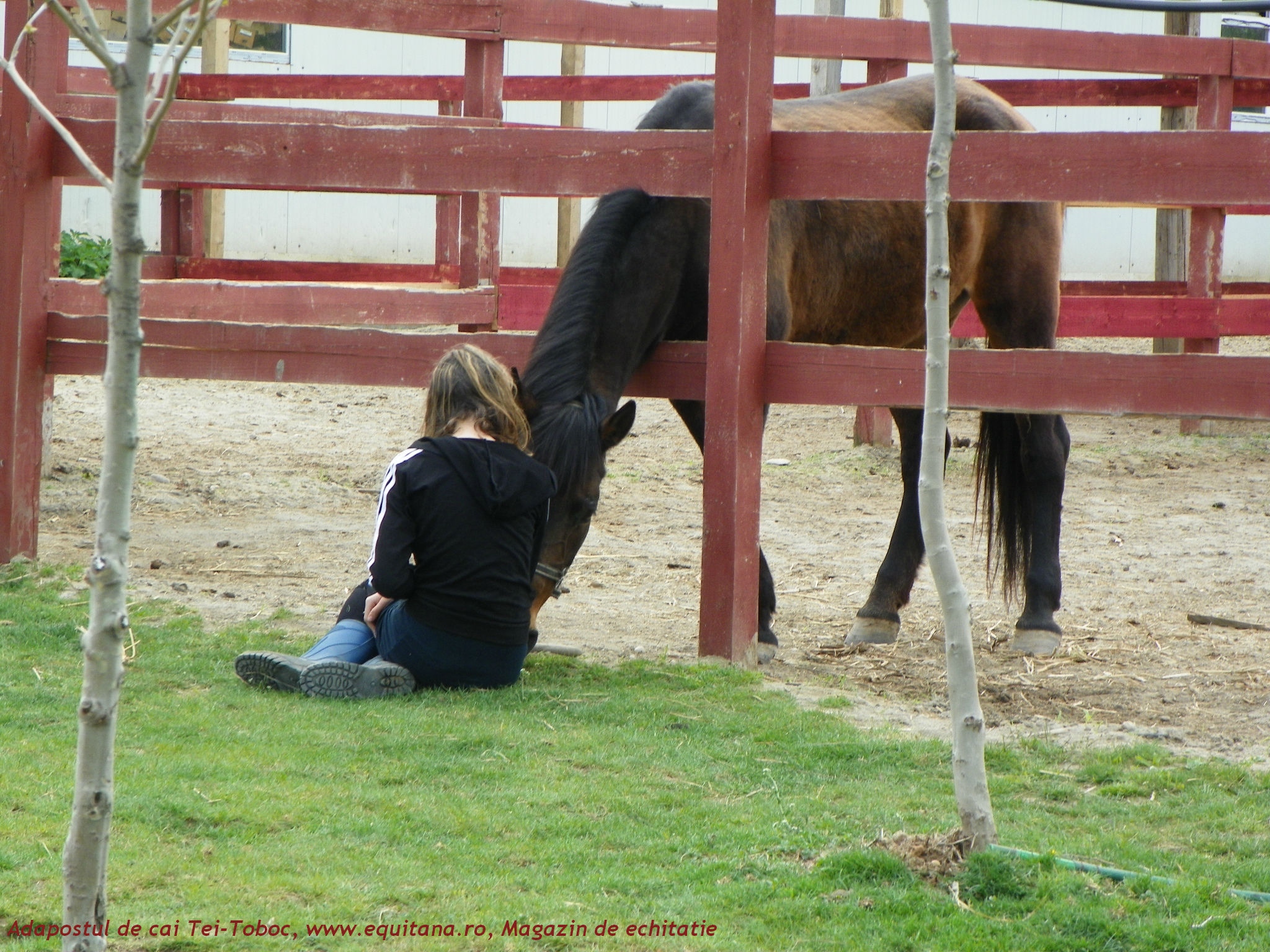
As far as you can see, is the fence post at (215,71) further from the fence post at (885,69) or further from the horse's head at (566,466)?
the horse's head at (566,466)

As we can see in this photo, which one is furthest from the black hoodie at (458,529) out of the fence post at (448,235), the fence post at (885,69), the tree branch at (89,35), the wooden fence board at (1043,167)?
the fence post at (885,69)

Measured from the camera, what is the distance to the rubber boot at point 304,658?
3.51 metres

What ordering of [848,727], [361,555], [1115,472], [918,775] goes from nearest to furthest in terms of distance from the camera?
[918,775], [848,727], [361,555], [1115,472]

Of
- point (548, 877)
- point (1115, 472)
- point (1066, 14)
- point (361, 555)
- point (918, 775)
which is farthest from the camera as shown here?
point (1066, 14)

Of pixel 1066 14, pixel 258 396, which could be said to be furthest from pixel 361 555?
pixel 1066 14

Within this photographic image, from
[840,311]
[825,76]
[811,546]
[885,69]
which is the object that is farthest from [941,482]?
[825,76]

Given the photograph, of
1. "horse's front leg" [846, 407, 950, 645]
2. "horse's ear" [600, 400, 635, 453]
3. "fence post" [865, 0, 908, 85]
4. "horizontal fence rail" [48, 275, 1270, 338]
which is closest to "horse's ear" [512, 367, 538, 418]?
"horse's ear" [600, 400, 635, 453]

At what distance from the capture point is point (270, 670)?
3.52 m

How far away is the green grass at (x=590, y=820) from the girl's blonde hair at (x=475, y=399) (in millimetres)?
686

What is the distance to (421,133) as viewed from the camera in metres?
4.21

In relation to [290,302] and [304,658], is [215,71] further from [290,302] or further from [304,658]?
[304,658]

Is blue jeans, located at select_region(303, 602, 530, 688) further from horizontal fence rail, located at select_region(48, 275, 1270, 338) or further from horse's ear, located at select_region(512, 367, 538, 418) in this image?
horizontal fence rail, located at select_region(48, 275, 1270, 338)

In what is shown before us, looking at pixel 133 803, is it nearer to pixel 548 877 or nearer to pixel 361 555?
pixel 548 877

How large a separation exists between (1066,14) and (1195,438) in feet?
26.9
